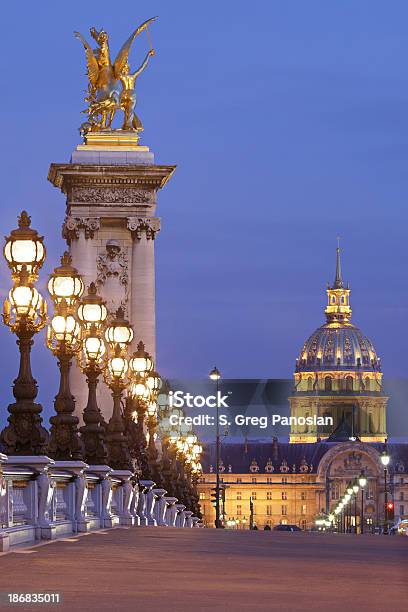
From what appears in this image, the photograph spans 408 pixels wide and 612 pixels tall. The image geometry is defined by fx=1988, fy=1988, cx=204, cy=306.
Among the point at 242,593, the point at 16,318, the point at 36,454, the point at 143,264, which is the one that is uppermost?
the point at 143,264

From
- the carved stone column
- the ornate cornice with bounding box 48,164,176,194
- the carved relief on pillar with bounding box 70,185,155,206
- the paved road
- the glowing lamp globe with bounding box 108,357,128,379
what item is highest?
the ornate cornice with bounding box 48,164,176,194

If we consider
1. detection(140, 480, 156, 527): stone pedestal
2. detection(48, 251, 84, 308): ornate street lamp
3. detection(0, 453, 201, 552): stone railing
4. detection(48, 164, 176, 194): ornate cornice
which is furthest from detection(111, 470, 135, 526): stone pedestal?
detection(48, 164, 176, 194): ornate cornice

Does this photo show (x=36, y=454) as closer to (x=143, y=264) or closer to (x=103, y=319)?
(x=103, y=319)

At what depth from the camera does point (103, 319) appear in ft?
135

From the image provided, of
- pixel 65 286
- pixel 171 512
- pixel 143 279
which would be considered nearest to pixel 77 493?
pixel 65 286

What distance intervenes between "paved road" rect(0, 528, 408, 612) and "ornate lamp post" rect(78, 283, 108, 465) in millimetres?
10813

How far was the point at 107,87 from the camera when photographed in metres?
89.1

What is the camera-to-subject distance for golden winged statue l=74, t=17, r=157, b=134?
88.7m

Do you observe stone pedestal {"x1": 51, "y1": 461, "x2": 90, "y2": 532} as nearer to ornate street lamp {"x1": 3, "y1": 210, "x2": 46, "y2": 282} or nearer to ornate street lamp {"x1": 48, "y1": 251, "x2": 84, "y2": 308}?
ornate street lamp {"x1": 3, "y1": 210, "x2": 46, "y2": 282}

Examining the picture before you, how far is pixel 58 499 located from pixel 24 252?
4.10 metres

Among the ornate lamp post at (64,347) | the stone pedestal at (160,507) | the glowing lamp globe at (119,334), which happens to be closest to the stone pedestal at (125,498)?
the glowing lamp globe at (119,334)

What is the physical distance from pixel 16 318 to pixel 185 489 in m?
52.0

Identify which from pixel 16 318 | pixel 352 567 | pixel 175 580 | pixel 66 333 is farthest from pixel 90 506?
pixel 175 580

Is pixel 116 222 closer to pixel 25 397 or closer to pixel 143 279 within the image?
pixel 143 279
